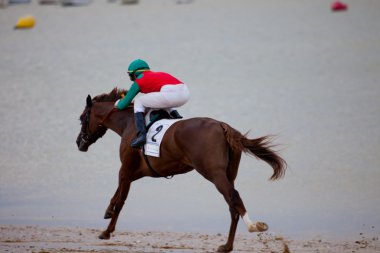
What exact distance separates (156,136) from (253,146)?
3.67ft

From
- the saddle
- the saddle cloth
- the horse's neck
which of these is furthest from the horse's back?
the horse's neck

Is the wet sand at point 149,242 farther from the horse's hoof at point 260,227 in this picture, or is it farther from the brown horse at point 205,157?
the horse's hoof at point 260,227

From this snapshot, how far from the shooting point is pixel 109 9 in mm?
31797

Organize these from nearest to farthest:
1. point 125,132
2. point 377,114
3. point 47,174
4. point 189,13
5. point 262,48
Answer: point 125,132 → point 47,174 → point 377,114 → point 262,48 → point 189,13

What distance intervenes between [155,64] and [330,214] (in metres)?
11.8

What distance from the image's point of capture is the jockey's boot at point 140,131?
9008 mm

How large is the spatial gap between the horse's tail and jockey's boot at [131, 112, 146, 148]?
0.99 meters

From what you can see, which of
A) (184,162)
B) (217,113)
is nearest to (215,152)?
(184,162)

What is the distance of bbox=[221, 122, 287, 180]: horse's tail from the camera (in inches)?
332

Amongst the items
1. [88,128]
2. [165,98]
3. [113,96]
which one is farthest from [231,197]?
[88,128]

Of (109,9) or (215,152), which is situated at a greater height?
(109,9)

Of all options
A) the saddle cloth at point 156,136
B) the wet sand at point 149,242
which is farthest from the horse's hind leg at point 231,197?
the wet sand at point 149,242

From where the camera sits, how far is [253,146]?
8602 mm

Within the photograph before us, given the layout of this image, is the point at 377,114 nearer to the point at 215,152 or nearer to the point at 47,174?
the point at 47,174
